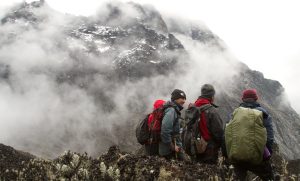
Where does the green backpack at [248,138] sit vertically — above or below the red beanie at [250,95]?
below

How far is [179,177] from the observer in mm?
8977

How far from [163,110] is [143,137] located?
1034 mm

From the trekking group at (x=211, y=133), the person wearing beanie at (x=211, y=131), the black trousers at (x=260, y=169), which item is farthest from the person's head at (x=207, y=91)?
the black trousers at (x=260, y=169)

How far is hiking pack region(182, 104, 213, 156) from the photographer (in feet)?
37.8

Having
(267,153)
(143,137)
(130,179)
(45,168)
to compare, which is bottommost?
(143,137)

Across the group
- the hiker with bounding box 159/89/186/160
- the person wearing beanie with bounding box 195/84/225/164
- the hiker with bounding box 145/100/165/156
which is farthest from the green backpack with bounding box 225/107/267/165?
the hiker with bounding box 145/100/165/156

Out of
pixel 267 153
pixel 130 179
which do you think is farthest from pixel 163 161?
pixel 267 153

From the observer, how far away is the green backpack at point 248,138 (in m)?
9.91

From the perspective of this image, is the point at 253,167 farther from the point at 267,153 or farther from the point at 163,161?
the point at 163,161

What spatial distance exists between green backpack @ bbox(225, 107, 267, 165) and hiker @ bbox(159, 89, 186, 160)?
1998 millimetres

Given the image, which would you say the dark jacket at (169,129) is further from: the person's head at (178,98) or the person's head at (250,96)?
the person's head at (250,96)

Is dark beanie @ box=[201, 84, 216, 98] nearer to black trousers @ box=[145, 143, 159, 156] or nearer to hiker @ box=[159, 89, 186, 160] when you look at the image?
hiker @ box=[159, 89, 186, 160]

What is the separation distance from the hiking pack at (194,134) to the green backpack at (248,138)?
52.5 inches

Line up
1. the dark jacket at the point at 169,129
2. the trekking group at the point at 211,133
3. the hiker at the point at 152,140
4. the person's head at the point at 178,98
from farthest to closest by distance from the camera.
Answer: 1. the hiker at the point at 152,140
2. the person's head at the point at 178,98
3. the dark jacket at the point at 169,129
4. the trekking group at the point at 211,133
